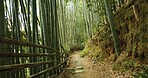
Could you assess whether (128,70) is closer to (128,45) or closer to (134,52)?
(134,52)

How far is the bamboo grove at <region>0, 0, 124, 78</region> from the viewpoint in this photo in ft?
12.7

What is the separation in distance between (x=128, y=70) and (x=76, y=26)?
20.6 metres

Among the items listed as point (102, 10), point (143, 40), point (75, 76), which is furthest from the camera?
point (102, 10)

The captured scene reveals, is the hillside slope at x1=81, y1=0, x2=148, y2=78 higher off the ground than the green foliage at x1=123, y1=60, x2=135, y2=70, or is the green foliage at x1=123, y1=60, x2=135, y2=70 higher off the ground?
the hillside slope at x1=81, y1=0, x2=148, y2=78

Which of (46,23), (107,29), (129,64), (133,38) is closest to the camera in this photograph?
(46,23)

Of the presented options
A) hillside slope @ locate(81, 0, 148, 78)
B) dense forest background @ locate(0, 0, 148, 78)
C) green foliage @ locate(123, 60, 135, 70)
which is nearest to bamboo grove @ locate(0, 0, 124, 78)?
dense forest background @ locate(0, 0, 148, 78)

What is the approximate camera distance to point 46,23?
5.38 meters

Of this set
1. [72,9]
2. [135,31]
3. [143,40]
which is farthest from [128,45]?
[72,9]

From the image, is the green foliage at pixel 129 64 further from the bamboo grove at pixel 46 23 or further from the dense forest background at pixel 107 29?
the bamboo grove at pixel 46 23

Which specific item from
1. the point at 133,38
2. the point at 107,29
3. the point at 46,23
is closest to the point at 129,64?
the point at 133,38

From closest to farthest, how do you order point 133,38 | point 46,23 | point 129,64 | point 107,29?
point 46,23, point 129,64, point 133,38, point 107,29

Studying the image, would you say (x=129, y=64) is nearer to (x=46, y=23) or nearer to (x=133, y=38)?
(x=133, y=38)

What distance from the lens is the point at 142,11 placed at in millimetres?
6383

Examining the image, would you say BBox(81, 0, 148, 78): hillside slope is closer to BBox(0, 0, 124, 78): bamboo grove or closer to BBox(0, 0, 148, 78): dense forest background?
BBox(0, 0, 148, 78): dense forest background
